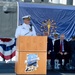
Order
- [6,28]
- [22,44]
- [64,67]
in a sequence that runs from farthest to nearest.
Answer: [6,28] < [64,67] < [22,44]

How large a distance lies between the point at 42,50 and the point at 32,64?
466 mm

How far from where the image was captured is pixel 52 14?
1703 centimetres

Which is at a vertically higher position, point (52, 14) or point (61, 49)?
point (52, 14)

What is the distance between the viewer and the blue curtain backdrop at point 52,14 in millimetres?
16672

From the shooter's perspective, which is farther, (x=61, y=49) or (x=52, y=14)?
(x=52, y=14)

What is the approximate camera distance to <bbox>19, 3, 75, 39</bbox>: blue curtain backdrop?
16.7 metres

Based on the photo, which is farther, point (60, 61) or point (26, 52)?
point (60, 61)

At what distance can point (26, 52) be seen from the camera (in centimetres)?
858

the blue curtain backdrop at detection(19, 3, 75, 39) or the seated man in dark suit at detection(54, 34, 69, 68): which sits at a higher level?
the blue curtain backdrop at detection(19, 3, 75, 39)

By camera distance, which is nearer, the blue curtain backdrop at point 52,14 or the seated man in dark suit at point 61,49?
the seated man in dark suit at point 61,49

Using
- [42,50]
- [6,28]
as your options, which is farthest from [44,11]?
[42,50]

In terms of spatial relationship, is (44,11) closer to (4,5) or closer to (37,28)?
(37,28)

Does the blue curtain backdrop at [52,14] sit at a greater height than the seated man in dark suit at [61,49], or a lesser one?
greater

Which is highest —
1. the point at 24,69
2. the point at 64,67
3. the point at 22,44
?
the point at 22,44
